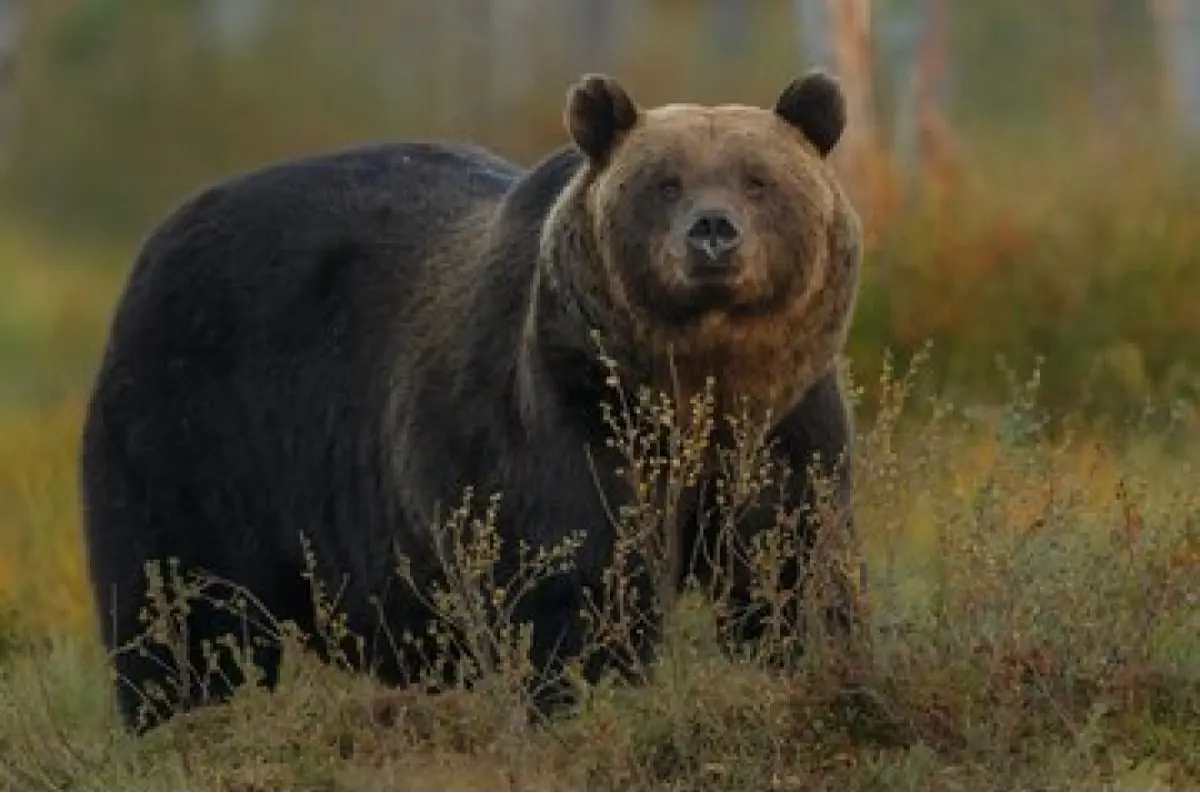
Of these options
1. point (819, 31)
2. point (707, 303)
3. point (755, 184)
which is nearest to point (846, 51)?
point (819, 31)

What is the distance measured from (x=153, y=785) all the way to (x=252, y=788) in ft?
0.73

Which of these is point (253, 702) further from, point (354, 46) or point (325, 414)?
point (354, 46)

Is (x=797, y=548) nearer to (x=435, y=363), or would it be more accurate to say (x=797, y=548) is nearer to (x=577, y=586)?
(x=577, y=586)

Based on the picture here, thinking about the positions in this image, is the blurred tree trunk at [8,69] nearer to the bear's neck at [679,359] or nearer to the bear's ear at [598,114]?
the bear's ear at [598,114]

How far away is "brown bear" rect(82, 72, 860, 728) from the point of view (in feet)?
22.3

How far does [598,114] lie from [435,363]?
77 cm

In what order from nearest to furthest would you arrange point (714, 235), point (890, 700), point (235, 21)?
1. point (714, 235)
2. point (890, 700)
3. point (235, 21)

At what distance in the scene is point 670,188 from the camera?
22.2 feet

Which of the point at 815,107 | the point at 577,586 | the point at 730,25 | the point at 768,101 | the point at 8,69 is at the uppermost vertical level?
the point at 815,107

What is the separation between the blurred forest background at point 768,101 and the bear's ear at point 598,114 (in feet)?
12.2

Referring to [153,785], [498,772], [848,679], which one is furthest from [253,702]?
[848,679]

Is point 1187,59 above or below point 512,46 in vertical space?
above

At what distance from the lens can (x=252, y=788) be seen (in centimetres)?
671

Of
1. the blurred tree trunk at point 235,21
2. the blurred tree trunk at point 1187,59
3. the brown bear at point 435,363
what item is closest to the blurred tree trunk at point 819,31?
the blurred tree trunk at point 1187,59
